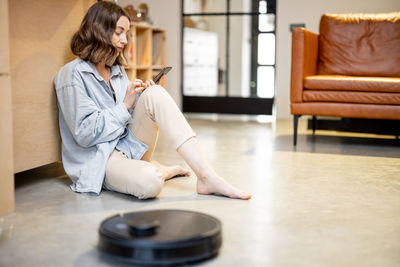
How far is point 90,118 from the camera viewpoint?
6.26 feet

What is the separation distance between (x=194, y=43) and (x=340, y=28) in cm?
232

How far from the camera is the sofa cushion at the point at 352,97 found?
3.18m

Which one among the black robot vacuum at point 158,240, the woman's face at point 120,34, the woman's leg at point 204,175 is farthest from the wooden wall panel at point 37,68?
the black robot vacuum at point 158,240

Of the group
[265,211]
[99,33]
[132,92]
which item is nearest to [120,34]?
[99,33]

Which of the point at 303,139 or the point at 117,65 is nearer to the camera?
the point at 117,65

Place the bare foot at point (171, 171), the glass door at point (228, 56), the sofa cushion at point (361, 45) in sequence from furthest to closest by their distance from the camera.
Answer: the glass door at point (228, 56)
the sofa cushion at point (361, 45)
the bare foot at point (171, 171)

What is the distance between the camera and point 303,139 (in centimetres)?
370

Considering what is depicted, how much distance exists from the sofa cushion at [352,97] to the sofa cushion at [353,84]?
0.03 m

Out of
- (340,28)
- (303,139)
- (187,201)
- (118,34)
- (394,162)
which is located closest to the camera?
(187,201)

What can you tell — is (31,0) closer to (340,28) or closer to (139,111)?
(139,111)

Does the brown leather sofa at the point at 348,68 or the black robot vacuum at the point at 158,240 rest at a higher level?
the brown leather sofa at the point at 348,68

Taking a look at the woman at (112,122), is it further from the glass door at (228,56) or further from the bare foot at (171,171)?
the glass door at (228,56)

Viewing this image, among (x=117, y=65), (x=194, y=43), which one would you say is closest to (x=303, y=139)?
(x=117, y=65)

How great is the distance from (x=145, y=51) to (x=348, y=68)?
2042mm
